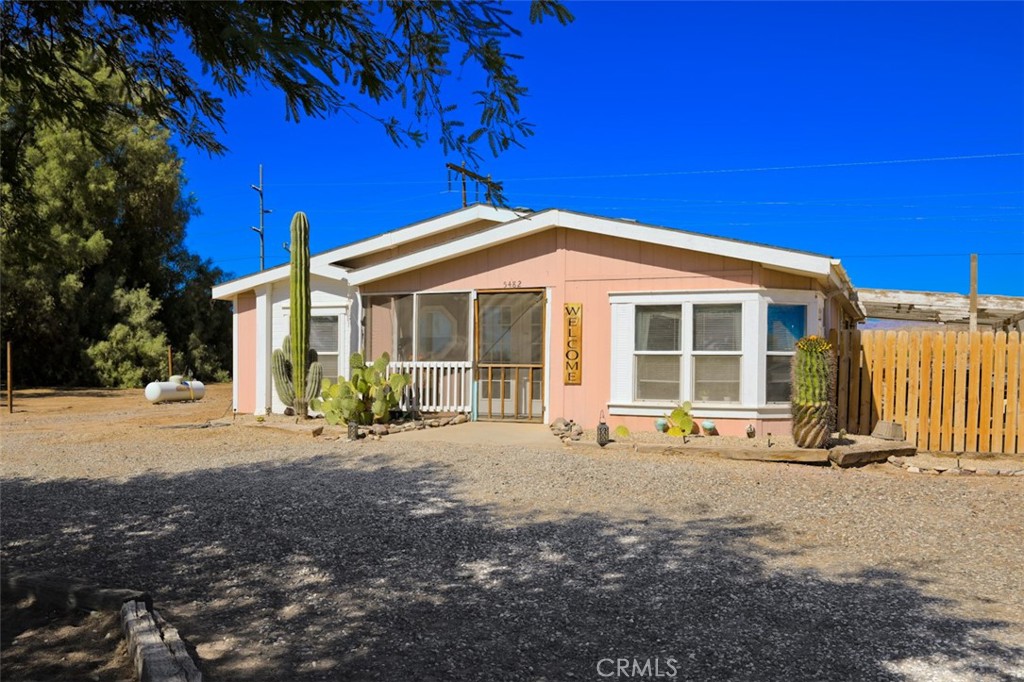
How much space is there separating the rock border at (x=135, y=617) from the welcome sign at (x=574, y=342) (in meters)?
8.99

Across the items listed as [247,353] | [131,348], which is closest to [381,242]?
[247,353]

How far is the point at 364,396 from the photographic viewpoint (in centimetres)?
1263

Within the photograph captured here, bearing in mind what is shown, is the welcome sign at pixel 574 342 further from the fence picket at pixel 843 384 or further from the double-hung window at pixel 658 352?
the fence picket at pixel 843 384

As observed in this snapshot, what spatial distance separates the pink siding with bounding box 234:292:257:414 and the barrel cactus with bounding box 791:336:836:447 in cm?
1048

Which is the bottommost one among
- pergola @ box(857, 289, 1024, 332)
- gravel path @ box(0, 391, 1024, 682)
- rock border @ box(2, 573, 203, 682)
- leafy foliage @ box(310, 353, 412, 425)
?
gravel path @ box(0, 391, 1024, 682)

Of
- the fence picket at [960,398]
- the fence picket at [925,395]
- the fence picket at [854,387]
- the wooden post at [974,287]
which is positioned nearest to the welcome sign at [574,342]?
the fence picket at [854,387]

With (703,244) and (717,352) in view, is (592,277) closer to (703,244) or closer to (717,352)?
(703,244)

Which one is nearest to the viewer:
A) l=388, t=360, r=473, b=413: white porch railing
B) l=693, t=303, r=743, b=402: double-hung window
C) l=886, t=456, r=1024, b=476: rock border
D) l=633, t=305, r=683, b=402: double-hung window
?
l=886, t=456, r=1024, b=476: rock border

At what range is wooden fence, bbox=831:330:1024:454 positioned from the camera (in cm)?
1073

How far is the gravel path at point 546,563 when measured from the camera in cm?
370

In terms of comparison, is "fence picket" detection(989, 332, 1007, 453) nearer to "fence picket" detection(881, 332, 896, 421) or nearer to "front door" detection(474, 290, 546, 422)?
"fence picket" detection(881, 332, 896, 421)

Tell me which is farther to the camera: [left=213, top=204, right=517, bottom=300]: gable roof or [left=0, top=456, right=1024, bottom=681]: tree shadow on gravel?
[left=213, top=204, right=517, bottom=300]: gable roof

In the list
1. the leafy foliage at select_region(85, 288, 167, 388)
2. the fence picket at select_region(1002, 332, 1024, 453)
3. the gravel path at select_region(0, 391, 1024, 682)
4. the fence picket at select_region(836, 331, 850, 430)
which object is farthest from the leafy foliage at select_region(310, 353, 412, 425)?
the leafy foliage at select_region(85, 288, 167, 388)

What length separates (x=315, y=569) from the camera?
16.6ft
